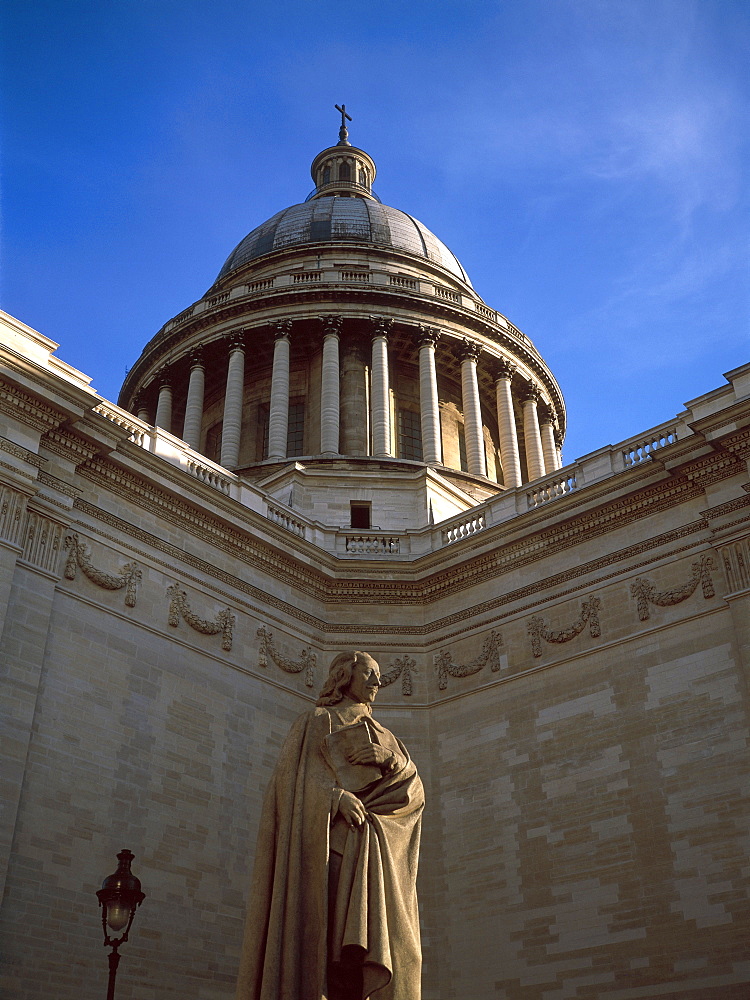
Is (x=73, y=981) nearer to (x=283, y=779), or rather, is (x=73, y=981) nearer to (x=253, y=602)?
(x=253, y=602)

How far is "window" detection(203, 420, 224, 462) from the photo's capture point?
39.2m

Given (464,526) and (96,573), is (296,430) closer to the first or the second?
(464,526)

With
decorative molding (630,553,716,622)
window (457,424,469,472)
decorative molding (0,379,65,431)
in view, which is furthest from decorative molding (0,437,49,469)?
window (457,424,469,472)

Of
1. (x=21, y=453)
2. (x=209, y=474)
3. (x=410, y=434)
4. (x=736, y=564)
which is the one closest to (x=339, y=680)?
(x=21, y=453)

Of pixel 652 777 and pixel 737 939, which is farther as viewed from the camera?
pixel 652 777

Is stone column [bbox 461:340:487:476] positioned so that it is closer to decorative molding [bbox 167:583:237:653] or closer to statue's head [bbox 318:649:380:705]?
decorative molding [bbox 167:583:237:653]

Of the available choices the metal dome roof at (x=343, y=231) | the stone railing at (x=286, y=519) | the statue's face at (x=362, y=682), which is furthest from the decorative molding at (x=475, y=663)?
the metal dome roof at (x=343, y=231)

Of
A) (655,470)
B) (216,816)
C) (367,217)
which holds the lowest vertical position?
(216,816)

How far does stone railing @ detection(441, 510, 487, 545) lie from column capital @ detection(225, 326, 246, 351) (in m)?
15.6

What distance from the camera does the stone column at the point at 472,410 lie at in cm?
3669

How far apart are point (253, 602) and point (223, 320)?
19.4 m

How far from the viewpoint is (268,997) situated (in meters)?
6.29

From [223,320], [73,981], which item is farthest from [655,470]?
[223,320]

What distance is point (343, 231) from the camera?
44.5 meters
